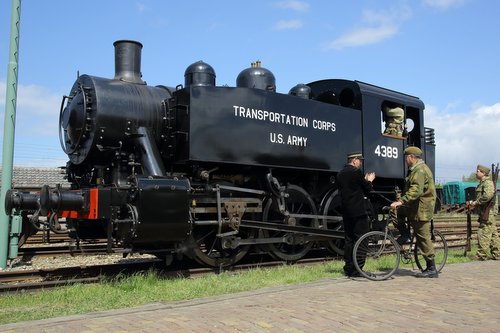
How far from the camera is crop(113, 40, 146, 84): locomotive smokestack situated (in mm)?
7536

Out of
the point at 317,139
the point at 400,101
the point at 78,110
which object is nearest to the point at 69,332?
the point at 78,110

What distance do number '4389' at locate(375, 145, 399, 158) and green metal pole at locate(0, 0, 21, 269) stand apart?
21.4ft

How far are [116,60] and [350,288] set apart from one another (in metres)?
4.92

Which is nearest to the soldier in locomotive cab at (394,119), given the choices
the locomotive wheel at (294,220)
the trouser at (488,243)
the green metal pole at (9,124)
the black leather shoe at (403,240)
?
the locomotive wheel at (294,220)

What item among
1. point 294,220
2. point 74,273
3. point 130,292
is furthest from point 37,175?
point 130,292

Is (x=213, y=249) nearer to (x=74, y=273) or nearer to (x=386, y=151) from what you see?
(x=74, y=273)

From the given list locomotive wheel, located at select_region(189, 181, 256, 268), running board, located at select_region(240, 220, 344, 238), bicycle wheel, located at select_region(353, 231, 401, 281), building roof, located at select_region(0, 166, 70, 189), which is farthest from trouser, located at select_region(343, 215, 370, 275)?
building roof, located at select_region(0, 166, 70, 189)

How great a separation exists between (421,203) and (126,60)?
481 centimetres

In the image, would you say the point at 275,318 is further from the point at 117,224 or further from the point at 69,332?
the point at 117,224

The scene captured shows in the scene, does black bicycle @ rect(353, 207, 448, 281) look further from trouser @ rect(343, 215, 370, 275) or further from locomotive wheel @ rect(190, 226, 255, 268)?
locomotive wheel @ rect(190, 226, 255, 268)

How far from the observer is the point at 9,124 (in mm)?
8125

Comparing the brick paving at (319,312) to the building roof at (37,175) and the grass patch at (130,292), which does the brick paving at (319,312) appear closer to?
the grass patch at (130,292)

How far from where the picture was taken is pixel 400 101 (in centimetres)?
982

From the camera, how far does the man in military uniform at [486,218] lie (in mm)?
7977
